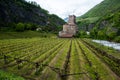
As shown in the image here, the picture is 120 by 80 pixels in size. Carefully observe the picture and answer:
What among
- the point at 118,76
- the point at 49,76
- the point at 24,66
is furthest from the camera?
the point at 24,66

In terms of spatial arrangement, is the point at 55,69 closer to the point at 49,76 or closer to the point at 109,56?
the point at 49,76

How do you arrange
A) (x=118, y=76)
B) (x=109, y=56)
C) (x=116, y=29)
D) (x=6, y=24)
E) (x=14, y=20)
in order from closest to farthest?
(x=118, y=76) < (x=109, y=56) < (x=116, y=29) < (x=6, y=24) < (x=14, y=20)

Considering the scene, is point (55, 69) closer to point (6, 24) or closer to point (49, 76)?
point (49, 76)

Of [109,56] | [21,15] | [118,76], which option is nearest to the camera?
[118,76]

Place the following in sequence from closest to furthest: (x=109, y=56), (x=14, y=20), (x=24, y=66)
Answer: (x=24, y=66), (x=109, y=56), (x=14, y=20)

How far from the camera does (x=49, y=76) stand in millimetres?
22109

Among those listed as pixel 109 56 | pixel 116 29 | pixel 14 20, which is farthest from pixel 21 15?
pixel 109 56

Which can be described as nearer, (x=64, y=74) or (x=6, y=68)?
(x=64, y=74)

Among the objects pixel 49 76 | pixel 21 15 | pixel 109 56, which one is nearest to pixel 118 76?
pixel 49 76

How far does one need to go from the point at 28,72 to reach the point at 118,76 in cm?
1078

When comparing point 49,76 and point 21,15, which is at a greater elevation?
point 21,15

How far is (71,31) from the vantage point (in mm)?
163625

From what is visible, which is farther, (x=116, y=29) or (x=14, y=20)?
(x=14, y=20)

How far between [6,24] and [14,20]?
2130 centimetres
